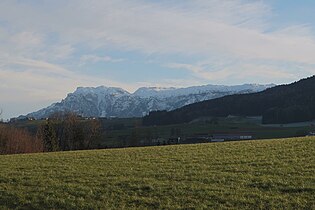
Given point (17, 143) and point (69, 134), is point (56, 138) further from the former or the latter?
point (17, 143)

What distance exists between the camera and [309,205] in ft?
43.7

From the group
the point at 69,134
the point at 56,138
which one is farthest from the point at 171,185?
the point at 69,134

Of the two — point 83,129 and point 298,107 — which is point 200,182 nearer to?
point 83,129

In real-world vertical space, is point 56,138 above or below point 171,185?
above

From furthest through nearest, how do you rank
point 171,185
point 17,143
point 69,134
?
point 69,134 < point 17,143 < point 171,185

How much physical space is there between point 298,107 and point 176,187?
160 metres

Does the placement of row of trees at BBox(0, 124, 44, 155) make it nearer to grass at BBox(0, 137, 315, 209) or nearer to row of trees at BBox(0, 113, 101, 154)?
row of trees at BBox(0, 113, 101, 154)

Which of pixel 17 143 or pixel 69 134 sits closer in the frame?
pixel 17 143

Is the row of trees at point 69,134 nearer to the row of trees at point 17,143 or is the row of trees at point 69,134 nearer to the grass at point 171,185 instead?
the row of trees at point 17,143

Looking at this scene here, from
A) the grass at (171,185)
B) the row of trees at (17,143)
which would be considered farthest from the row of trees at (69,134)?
the grass at (171,185)

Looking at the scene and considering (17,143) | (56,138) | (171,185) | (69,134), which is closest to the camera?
(171,185)

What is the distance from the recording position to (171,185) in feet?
56.1

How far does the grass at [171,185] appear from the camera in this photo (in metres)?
14.5

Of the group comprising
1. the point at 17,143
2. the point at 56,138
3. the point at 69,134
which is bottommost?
the point at 17,143
